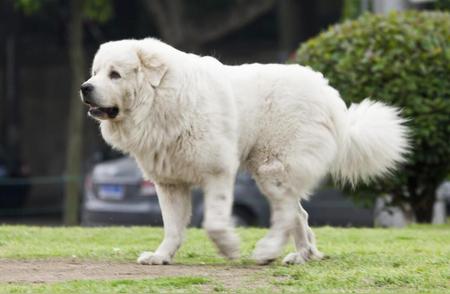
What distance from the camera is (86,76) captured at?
22.2 m

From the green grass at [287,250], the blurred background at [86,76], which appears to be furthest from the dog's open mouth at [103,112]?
the blurred background at [86,76]

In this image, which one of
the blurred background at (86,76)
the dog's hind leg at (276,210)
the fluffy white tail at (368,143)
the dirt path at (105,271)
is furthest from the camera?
the blurred background at (86,76)

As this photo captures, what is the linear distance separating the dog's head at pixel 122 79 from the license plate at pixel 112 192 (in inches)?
350

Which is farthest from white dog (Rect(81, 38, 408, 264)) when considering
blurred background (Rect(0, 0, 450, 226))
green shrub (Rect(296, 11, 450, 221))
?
blurred background (Rect(0, 0, 450, 226))

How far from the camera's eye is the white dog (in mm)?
8133

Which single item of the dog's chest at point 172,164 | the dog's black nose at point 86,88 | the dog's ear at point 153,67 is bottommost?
the dog's chest at point 172,164

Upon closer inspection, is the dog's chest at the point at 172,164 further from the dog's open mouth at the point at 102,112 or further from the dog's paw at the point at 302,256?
the dog's paw at the point at 302,256

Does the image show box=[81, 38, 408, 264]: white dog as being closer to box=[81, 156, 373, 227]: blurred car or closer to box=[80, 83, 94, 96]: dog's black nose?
box=[80, 83, 94, 96]: dog's black nose

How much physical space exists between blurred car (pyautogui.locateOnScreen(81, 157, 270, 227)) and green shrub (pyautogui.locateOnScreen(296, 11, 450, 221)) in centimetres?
355

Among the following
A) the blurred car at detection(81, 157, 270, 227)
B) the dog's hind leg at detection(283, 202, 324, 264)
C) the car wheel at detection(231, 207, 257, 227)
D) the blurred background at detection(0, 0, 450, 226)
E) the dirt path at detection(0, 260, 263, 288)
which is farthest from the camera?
the car wheel at detection(231, 207, 257, 227)

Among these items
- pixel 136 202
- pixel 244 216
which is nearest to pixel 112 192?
pixel 136 202

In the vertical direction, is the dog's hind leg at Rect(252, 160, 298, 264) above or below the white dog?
below

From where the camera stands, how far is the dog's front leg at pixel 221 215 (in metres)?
7.96

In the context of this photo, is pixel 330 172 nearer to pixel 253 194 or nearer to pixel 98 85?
pixel 98 85
